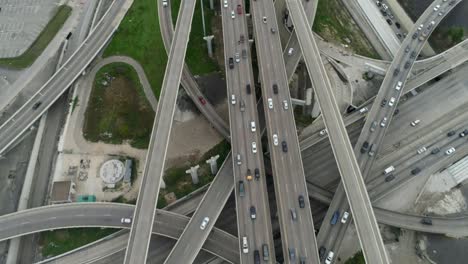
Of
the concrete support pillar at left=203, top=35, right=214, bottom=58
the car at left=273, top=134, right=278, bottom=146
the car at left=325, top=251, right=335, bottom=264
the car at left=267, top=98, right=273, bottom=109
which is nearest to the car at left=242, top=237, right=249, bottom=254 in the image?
the car at left=325, top=251, right=335, bottom=264

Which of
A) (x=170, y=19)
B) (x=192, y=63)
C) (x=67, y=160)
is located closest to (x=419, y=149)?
(x=192, y=63)

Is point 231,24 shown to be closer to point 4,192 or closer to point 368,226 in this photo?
point 368,226

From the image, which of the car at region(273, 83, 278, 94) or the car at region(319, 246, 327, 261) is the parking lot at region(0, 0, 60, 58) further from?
the car at region(319, 246, 327, 261)

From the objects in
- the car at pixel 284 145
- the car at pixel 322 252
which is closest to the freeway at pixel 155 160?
the car at pixel 284 145

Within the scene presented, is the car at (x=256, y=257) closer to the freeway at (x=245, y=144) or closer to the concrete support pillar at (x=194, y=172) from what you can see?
the freeway at (x=245, y=144)

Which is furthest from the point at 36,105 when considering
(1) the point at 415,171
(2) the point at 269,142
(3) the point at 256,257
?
(1) the point at 415,171

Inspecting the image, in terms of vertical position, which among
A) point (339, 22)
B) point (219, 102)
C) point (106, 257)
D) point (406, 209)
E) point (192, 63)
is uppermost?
point (339, 22)
